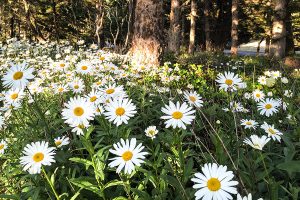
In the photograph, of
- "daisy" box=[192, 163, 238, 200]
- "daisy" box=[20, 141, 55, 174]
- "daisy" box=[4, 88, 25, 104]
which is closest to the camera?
"daisy" box=[192, 163, 238, 200]

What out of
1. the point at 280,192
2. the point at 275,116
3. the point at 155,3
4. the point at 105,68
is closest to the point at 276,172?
the point at 280,192

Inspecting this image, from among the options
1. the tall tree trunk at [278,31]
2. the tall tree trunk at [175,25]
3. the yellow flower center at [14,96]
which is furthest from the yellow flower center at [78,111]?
the tall tree trunk at [175,25]

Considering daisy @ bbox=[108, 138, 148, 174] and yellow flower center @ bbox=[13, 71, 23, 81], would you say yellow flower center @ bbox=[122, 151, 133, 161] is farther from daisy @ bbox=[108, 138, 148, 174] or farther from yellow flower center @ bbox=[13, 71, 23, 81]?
yellow flower center @ bbox=[13, 71, 23, 81]

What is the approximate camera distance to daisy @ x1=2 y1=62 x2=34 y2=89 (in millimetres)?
1998

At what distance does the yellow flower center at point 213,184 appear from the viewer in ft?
4.27

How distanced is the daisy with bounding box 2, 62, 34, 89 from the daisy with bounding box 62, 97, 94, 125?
1.03 ft

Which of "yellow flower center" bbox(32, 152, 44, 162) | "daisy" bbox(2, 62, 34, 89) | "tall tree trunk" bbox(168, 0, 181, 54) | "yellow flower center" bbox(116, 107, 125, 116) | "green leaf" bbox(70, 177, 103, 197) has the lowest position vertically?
"green leaf" bbox(70, 177, 103, 197)

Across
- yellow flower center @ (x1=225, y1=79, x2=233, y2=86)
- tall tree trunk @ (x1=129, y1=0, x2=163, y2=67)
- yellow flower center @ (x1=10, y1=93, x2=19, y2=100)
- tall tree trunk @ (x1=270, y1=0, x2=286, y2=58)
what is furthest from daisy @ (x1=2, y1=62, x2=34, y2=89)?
tall tree trunk @ (x1=270, y1=0, x2=286, y2=58)

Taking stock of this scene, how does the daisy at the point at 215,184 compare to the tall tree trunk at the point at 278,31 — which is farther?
the tall tree trunk at the point at 278,31

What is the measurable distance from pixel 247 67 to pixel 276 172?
6.76 meters

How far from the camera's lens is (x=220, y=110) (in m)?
3.50

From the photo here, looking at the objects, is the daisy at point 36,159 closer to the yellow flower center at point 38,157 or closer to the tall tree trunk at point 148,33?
the yellow flower center at point 38,157

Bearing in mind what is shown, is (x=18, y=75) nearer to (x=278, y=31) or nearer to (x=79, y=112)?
(x=79, y=112)

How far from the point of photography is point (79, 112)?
197cm
